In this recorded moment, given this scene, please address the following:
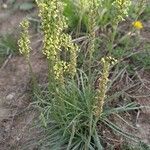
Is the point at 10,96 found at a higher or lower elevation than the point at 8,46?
lower

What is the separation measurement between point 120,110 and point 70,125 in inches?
18.7

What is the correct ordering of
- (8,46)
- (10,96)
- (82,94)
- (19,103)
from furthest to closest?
(8,46), (10,96), (19,103), (82,94)

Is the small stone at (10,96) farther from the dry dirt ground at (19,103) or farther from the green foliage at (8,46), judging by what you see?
the green foliage at (8,46)

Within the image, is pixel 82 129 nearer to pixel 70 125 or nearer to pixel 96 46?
pixel 70 125

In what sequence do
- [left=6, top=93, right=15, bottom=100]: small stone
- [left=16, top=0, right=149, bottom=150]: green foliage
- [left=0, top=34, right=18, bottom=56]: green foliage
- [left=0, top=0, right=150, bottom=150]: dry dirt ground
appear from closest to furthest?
[left=16, top=0, right=149, bottom=150]: green foliage, [left=0, top=0, right=150, bottom=150]: dry dirt ground, [left=6, top=93, right=15, bottom=100]: small stone, [left=0, top=34, right=18, bottom=56]: green foliage

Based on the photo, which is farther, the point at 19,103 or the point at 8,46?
the point at 8,46

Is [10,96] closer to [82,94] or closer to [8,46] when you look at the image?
[8,46]

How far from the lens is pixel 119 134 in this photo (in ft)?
12.2

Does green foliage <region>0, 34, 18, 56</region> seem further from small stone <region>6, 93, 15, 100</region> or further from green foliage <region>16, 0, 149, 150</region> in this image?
green foliage <region>16, 0, 149, 150</region>

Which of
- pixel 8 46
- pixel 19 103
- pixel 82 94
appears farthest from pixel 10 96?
pixel 82 94

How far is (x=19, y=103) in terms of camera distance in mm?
4254

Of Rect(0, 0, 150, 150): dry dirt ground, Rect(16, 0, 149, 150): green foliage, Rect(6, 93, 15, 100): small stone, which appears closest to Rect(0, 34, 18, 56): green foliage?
Rect(0, 0, 150, 150): dry dirt ground

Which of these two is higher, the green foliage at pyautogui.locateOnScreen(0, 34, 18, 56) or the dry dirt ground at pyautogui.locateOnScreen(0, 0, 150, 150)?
the green foliage at pyautogui.locateOnScreen(0, 34, 18, 56)

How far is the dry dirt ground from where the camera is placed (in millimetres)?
3895
